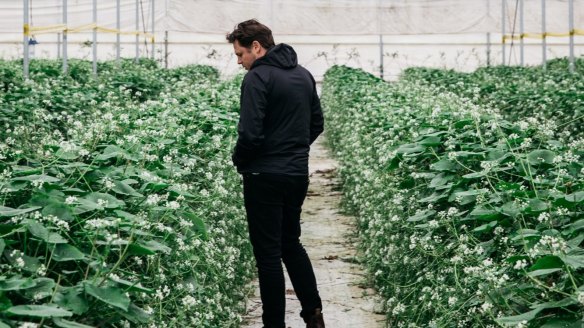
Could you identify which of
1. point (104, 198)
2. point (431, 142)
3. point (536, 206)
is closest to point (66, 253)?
point (104, 198)

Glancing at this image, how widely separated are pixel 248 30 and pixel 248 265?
6.81ft

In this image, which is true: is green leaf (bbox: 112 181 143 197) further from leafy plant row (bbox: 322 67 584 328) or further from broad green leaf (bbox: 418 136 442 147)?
broad green leaf (bbox: 418 136 442 147)

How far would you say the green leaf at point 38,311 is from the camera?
2426mm

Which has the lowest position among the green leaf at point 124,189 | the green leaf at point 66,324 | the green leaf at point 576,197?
the green leaf at point 66,324

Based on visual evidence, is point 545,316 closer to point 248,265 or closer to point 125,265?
point 125,265

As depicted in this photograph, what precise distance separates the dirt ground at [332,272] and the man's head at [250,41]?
170cm

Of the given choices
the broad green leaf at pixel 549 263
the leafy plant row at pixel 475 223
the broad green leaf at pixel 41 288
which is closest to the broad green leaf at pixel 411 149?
the leafy plant row at pixel 475 223

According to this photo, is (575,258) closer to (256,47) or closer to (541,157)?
(541,157)

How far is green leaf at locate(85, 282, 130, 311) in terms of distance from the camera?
106 inches

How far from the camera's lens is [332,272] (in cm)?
702

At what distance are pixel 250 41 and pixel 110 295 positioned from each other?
8.28ft

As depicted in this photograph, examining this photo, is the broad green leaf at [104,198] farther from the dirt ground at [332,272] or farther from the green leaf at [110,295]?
the dirt ground at [332,272]

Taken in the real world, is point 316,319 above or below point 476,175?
below

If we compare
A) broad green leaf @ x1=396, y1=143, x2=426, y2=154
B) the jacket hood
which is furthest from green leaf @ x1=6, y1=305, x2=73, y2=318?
broad green leaf @ x1=396, y1=143, x2=426, y2=154
